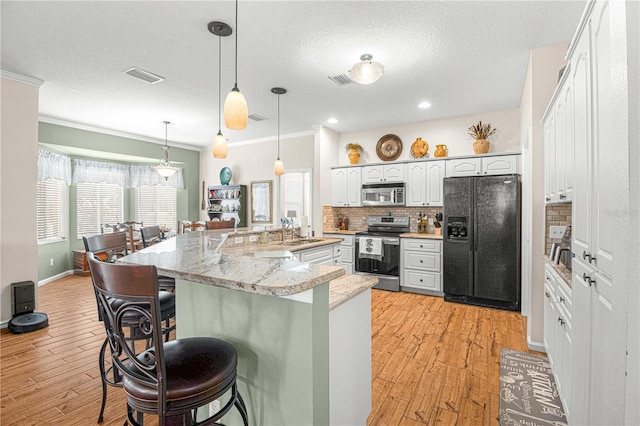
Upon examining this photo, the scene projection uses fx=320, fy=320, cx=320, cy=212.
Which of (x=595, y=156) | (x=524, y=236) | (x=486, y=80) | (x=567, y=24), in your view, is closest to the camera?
(x=595, y=156)

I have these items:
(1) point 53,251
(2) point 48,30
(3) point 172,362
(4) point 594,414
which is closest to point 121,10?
(2) point 48,30

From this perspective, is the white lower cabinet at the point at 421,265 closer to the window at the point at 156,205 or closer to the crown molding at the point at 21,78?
the crown molding at the point at 21,78

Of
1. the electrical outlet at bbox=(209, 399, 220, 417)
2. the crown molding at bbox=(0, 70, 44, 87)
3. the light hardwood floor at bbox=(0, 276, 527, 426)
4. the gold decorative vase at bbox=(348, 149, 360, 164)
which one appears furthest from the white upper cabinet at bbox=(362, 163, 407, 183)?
the crown molding at bbox=(0, 70, 44, 87)

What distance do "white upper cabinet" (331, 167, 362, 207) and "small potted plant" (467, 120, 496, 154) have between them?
6.23 ft

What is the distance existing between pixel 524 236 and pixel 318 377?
3775 millimetres

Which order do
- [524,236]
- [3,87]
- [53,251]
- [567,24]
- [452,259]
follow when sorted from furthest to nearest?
[53,251] < [452,259] < [524,236] < [3,87] < [567,24]

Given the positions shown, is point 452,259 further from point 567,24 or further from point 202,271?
point 202,271

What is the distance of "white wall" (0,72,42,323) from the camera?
3.45m

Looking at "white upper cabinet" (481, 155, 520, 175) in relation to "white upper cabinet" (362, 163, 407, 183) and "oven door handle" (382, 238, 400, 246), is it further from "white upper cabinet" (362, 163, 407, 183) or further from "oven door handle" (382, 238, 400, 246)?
"oven door handle" (382, 238, 400, 246)

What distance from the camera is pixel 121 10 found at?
2.36 meters

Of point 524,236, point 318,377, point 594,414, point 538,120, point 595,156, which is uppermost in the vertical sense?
point 538,120

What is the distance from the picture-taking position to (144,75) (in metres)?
3.51

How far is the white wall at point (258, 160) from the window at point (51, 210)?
2613 millimetres

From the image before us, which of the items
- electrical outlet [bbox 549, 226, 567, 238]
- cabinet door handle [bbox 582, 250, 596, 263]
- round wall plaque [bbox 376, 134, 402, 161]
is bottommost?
cabinet door handle [bbox 582, 250, 596, 263]
